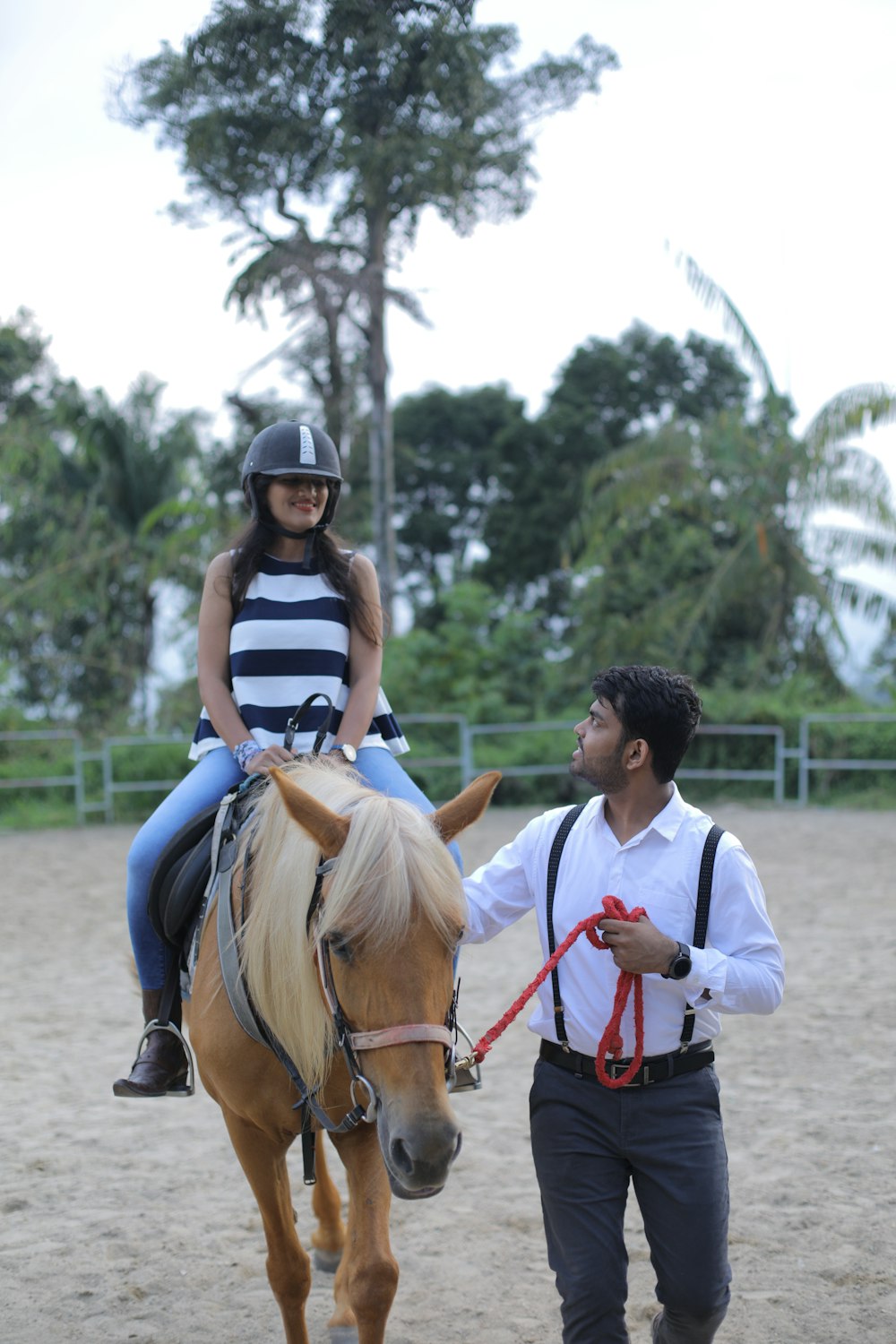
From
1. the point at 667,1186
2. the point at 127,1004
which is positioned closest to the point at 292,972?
the point at 667,1186

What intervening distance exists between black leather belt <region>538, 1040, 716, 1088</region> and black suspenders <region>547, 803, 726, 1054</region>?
0.8 inches

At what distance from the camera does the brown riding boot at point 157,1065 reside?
9.66 ft

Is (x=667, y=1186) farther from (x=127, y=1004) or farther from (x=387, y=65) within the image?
(x=387, y=65)

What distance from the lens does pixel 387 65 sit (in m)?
14.1

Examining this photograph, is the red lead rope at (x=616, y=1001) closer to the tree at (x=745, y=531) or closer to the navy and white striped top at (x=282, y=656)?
the navy and white striped top at (x=282, y=656)

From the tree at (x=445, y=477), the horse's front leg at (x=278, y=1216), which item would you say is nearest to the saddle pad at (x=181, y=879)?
the horse's front leg at (x=278, y=1216)

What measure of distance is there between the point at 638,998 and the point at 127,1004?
498 cm

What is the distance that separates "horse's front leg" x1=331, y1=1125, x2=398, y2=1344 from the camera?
241 cm

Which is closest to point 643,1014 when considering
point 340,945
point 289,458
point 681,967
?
point 681,967

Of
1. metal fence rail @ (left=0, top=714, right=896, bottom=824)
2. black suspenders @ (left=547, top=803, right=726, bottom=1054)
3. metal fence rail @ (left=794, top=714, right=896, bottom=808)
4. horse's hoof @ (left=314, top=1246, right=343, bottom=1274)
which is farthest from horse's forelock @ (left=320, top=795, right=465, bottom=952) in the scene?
metal fence rail @ (left=794, top=714, right=896, bottom=808)

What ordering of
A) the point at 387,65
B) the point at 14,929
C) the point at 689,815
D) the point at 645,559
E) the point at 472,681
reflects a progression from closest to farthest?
1. the point at 689,815
2. the point at 14,929
3. the point at 387,65
4. the point at 472,681
5. the point at 645,559

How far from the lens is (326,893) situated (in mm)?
2029

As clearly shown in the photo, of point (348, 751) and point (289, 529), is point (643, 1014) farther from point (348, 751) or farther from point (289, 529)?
point (289, 529)

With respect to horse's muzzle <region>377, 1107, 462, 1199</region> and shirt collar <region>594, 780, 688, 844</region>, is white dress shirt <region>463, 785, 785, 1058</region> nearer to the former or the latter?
shirt collar <region>594, 780, 688, 844</region>
